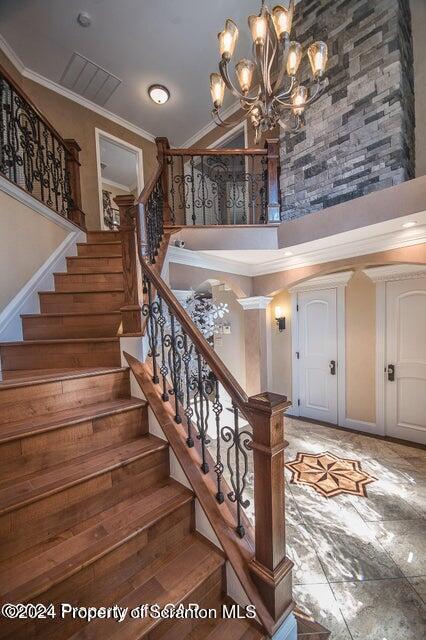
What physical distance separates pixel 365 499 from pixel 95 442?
8.21 ft

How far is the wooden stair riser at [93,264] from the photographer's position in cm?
281

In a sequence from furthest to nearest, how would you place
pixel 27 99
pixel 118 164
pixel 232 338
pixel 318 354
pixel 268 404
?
pixel 118 164 < pixel 232 338 < pixel 318 354 < pixel 27 99 < pixel 268 404

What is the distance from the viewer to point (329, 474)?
9.41ft

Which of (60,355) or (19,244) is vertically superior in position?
(19,244)

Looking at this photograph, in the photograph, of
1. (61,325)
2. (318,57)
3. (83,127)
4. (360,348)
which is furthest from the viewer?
(83,127)

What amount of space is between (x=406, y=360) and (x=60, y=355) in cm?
425

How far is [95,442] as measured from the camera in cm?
143

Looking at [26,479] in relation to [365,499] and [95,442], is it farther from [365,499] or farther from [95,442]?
[365,499]

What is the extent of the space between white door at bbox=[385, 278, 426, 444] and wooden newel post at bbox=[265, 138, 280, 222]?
6.96 ft

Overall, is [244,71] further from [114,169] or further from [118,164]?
[114,169]

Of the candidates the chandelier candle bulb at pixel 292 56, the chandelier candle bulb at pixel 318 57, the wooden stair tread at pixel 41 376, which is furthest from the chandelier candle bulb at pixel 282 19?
the wooden stair tread at pixel 41 376

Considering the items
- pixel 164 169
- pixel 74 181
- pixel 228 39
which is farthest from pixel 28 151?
pixel 228 39

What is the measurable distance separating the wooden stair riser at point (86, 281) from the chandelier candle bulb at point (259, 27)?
6.78 ft

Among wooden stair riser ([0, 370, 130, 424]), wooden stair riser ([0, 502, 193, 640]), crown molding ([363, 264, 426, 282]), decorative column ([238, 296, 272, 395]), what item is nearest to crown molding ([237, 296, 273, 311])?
decorative column ([238, 296, 272, 395])
